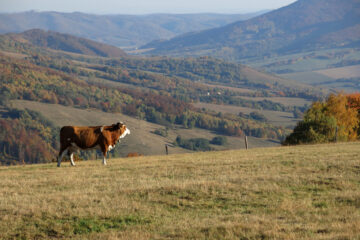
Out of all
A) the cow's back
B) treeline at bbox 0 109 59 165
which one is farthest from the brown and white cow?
treeline at bbox 0 109 59 165

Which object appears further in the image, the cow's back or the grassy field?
the grassy field

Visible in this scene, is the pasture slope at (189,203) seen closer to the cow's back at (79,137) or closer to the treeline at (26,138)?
the cow's back at (79,137)

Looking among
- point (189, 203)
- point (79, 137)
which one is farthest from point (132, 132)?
point (189, 203)

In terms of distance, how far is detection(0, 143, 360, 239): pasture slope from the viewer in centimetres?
1345

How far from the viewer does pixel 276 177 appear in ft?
67.3

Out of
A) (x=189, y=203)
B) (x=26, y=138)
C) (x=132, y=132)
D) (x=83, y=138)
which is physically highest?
(x=83, y=138)

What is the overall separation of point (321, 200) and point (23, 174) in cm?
1600

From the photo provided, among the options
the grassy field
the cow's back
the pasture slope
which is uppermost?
the cow's back

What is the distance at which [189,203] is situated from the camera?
16.7m

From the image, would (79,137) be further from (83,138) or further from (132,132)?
(132,132)

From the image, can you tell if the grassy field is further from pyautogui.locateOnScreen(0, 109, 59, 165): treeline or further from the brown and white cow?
the brown and white cow

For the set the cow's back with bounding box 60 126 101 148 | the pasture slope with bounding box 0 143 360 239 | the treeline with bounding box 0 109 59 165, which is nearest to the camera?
the pasture slope with bounding box 0 143 360 239

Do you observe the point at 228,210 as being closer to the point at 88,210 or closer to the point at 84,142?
the point at 88,210

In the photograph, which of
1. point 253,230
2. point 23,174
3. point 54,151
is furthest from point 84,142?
point 54,151
